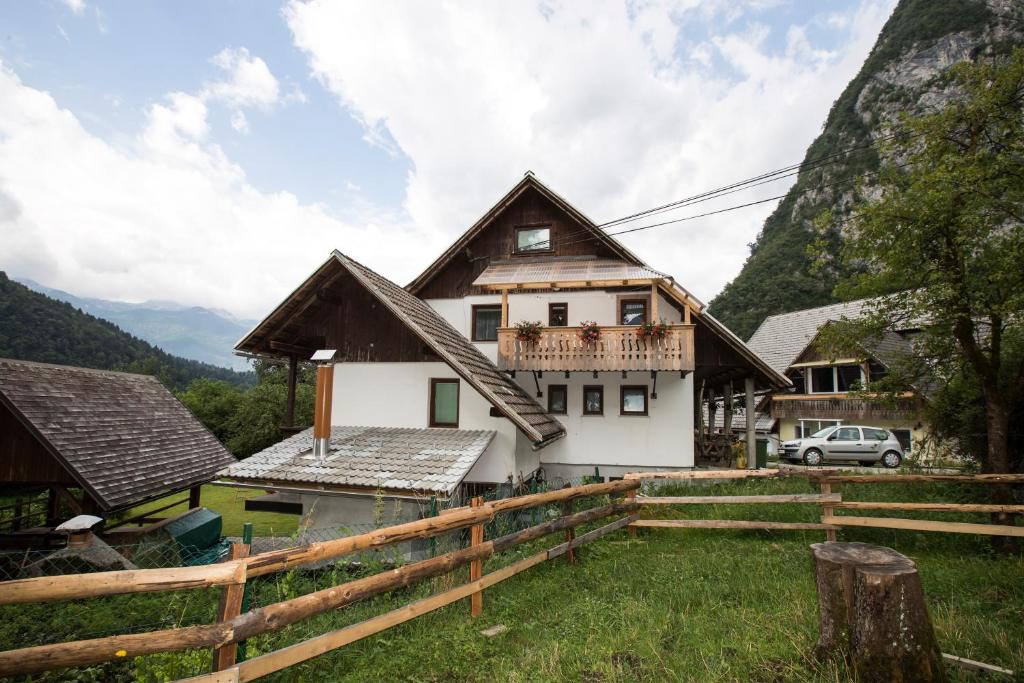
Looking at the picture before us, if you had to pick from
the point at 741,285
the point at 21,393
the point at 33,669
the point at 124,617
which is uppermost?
the point at 741,285

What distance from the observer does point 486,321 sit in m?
15.8

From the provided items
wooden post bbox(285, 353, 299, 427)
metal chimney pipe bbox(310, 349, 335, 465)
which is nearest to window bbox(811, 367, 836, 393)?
wooden post bbox(285, 353, 299, 427)

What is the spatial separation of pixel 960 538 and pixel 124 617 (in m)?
13.2

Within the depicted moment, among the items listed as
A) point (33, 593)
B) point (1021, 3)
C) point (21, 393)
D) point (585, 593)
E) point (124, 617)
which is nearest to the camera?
point (33, 593)

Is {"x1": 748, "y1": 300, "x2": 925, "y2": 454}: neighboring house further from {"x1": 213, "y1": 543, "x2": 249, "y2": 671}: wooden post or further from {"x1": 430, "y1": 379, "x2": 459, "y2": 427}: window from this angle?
{"x1": 213, "y1": 543, "x2": 249, "y2": 671}: wooden post

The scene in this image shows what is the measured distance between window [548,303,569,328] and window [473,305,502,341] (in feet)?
5.33

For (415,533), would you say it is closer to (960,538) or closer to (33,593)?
(33,593)

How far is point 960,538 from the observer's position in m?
8.16

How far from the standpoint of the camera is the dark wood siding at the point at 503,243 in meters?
16.0

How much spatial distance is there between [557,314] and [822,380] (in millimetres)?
22290

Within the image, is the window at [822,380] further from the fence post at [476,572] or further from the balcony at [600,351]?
the fence post at [476,572]

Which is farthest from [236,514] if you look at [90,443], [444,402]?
[444,402]

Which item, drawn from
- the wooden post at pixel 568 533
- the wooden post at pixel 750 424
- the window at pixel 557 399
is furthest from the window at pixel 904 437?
the wooden post at pixel 568 533

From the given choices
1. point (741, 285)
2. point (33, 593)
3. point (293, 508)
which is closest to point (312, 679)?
point (33, 593)
